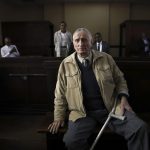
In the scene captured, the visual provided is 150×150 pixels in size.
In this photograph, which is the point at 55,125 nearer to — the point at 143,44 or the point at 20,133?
the point at 20,133

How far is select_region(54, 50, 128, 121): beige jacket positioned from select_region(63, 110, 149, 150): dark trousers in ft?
0.25

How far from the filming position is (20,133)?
333cm

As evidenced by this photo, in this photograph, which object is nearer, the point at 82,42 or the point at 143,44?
the point at 82,42

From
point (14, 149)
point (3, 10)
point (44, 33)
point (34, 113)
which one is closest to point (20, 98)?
point (34, 113)

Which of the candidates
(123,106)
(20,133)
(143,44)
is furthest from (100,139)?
(143,44)

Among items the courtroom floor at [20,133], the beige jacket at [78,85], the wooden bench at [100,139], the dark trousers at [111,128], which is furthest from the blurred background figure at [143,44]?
the dark trousers at [111,128]

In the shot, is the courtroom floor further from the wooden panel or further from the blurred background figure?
the wooden panel

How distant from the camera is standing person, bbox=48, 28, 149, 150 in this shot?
2.26 m

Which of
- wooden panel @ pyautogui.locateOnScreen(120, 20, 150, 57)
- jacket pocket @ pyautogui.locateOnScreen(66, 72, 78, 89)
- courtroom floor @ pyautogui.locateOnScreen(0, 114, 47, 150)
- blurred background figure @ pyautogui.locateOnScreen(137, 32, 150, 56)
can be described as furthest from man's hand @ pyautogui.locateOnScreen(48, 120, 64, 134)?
wooden panel @ pyautogui.locateOnScreen(120, 20, 150, 57)

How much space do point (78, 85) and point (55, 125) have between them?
0.38 metres

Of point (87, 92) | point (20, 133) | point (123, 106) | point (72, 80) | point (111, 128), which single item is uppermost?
point (72, 80)

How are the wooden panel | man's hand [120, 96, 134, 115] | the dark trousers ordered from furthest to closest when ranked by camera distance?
the wooden panel → man's hand [120, 96, 134, 115] → the dark trousers

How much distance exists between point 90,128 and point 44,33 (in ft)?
21.9

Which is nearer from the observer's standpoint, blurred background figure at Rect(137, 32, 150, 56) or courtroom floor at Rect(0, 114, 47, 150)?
courtroom floor at Rect(0, 114, 47, 150)
